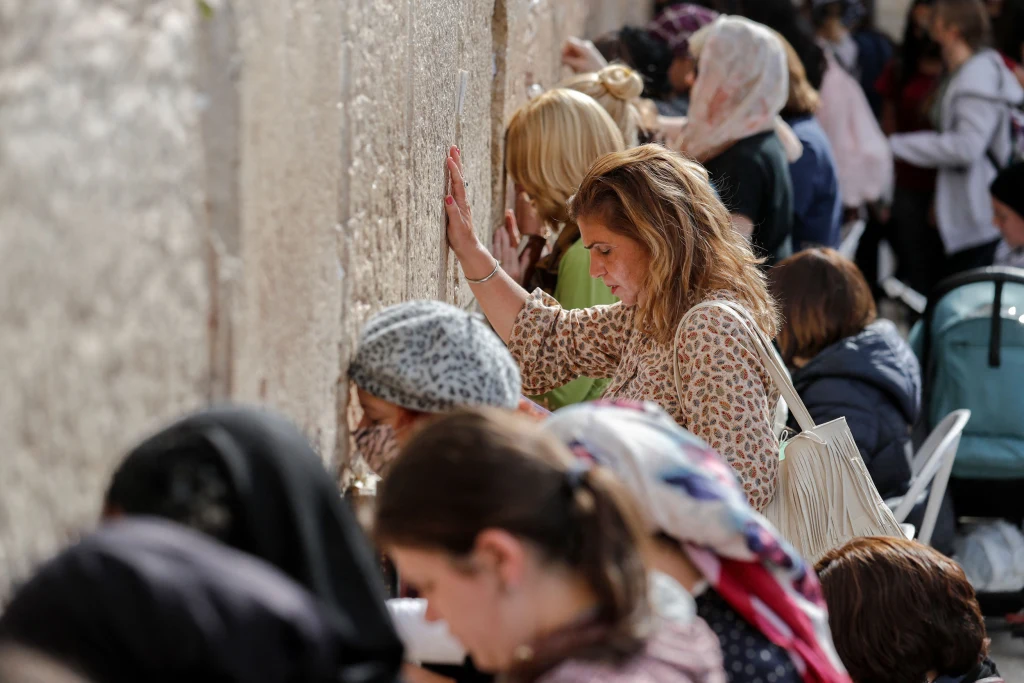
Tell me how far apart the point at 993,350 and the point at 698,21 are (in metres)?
2.58

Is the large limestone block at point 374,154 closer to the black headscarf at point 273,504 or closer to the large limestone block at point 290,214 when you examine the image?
the large limestone block at point 290,214

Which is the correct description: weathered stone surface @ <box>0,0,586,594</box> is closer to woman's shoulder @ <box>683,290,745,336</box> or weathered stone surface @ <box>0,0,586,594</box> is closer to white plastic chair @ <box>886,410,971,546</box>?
woman's shoulder @ <box>683,290,745,336</box>

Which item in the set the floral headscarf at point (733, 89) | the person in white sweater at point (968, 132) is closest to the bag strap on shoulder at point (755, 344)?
the floral headscarf at point (733, 89)

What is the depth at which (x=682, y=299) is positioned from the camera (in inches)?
94.3

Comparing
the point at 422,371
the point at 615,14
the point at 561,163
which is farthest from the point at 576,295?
the point at 615,14

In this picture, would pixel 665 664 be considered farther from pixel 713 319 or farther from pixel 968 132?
pixel 968 132

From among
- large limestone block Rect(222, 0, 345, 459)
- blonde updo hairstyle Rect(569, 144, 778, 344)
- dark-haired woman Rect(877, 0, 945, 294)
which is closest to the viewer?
large limestone block Rect(222, 0, 345, 459)

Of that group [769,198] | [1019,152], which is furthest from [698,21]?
[769,198]

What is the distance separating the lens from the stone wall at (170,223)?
1.08m

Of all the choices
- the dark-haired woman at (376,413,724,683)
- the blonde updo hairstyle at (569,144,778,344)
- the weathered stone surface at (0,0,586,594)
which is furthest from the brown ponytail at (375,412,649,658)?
the blonde updo hairstyle at (569,144,778,344)

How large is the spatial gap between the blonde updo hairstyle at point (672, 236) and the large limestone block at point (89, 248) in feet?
3.95

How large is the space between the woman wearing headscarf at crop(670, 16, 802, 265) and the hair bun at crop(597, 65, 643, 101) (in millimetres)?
399

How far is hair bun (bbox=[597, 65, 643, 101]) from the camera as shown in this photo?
3.83 meters

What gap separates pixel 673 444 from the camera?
4.85 feet
